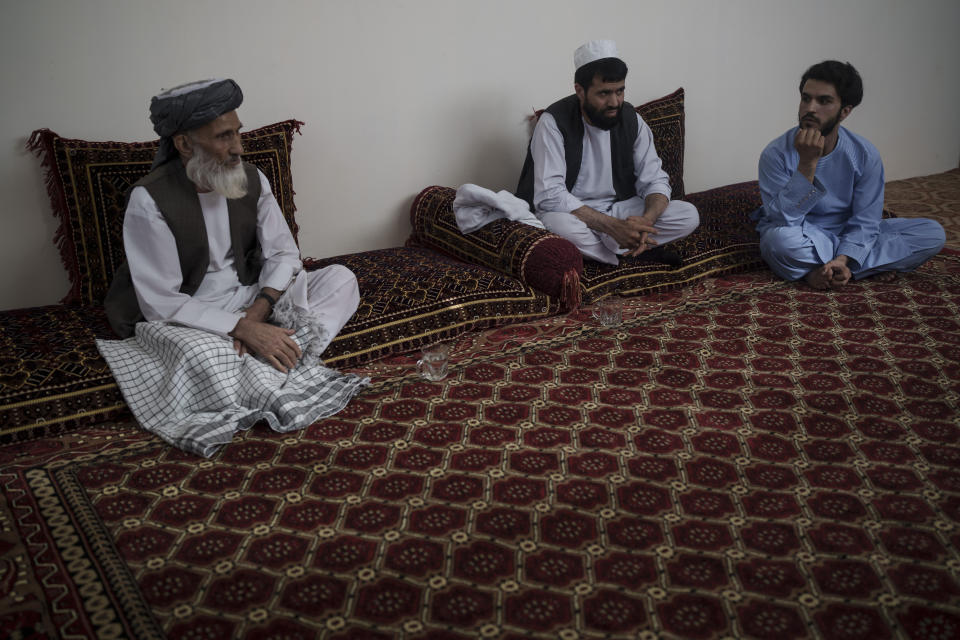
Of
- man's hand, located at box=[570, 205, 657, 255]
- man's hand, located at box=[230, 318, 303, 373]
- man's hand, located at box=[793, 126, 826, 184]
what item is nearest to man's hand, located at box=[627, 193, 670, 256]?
man's hand, located at box=[570, 205, 657, 255]

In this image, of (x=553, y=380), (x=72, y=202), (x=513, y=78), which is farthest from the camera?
(x=513, y=78)

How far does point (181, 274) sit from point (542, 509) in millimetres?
1577

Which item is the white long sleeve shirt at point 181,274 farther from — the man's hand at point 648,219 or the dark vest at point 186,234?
the man's hand at point 648,219

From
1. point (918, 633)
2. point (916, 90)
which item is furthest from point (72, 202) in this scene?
point (916, 90)

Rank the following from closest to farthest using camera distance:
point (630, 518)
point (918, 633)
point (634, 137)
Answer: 1. point (918, 633)
2. point (630, 518)
3. point (634, 137)

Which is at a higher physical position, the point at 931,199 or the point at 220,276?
the point at 220,276

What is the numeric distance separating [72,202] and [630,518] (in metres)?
2.49

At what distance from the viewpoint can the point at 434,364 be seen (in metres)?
2.91

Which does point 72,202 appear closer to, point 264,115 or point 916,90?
point 264,115

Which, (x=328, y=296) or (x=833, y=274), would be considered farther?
(x=833, y=274)

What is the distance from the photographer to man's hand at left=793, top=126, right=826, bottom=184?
11.6 feet

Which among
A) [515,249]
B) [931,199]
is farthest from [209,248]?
[931,199]

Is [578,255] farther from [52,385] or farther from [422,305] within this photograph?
[52,385]

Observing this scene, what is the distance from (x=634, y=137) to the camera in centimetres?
407
